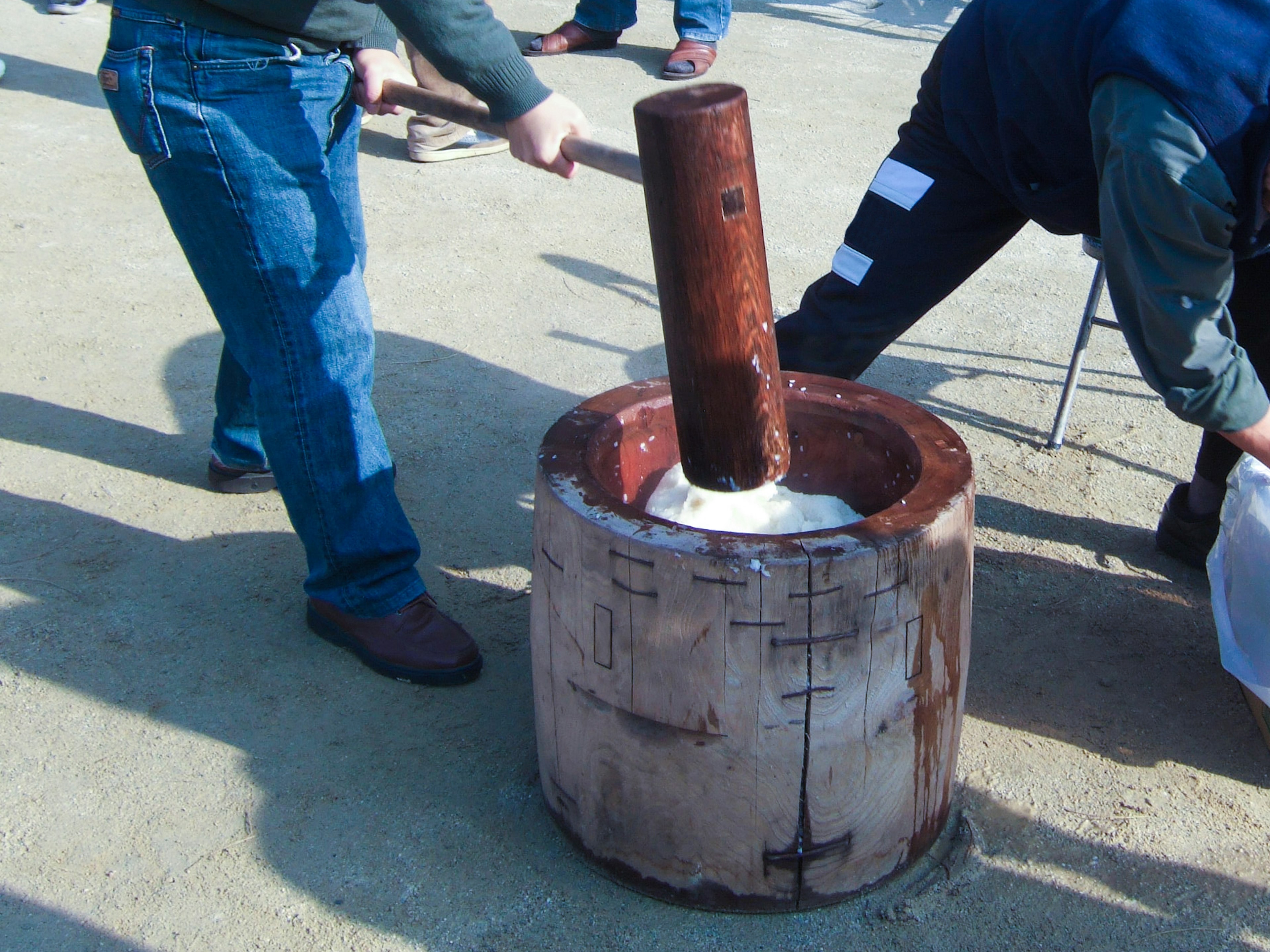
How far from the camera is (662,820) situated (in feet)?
5.93

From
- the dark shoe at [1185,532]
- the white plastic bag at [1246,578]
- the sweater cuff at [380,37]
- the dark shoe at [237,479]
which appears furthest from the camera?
the dark shoe at [237,479]

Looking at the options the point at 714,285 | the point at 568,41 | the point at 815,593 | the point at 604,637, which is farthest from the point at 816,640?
the point at 568,41

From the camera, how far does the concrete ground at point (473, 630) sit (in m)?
1.92

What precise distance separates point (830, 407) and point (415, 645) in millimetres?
977

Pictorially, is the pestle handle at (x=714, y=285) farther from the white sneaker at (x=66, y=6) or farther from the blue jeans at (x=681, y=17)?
the white sneaker at (x=66, y=6)

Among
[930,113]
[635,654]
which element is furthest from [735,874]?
[930,113]

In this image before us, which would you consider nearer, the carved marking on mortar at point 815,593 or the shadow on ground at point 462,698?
the carved marking on mortar at point 815,593

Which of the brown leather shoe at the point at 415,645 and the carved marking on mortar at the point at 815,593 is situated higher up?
the carved marking on mortar at the point at 815,593

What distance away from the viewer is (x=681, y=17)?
6312 millimetres

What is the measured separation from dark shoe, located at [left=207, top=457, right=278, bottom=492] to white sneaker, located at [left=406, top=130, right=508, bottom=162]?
8.36ft

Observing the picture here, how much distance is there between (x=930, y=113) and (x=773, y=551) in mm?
1267

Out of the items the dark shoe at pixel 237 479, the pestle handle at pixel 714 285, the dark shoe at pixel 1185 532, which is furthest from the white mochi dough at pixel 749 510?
the dark shoe at pixel 237 479

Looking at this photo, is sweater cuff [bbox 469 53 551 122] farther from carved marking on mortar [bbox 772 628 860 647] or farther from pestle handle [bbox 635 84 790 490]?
carved marking on mortar [bbox 772 628 860 647]

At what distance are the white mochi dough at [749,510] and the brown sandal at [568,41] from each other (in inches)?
201
